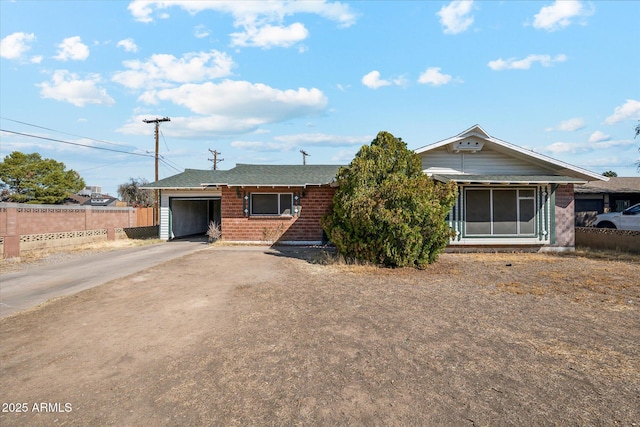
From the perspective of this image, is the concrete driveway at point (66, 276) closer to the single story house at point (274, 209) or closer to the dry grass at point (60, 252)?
the dry grass at point (60, 252)

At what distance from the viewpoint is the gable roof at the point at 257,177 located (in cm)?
1546

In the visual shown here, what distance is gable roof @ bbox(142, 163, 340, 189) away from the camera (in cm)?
1546

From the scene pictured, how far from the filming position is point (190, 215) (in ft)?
72.8

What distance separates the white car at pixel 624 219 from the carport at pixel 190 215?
20.1 m

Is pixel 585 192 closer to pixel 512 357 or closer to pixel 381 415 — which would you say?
pixel 512 357

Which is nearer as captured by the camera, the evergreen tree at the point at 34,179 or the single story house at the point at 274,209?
the single story house at the point at 274,209

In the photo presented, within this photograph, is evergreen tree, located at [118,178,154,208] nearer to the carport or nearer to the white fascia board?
the carport

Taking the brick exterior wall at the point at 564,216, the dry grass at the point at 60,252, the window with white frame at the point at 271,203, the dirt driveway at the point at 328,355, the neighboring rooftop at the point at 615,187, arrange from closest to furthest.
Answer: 1. the dirt driveway at the point at 328,355
2. the dry grass at the point at 60,252
3. the brick exterior wall at the point at 564,216
4. the window with white frame at the point at 271,203
5. the neighboring rooftop at the point at 615,187

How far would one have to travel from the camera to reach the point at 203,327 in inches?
207

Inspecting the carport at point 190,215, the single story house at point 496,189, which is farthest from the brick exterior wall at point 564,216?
the carport at point 190,215

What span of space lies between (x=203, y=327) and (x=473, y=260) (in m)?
9.35

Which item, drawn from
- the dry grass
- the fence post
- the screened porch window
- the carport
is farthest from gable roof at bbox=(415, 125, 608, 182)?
the fence post

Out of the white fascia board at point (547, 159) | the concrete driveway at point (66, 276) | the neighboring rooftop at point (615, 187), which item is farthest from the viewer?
the neighboring rooftop at point (615, 187)

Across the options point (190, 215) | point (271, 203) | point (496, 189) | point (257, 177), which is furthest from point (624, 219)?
point (190, 215)
